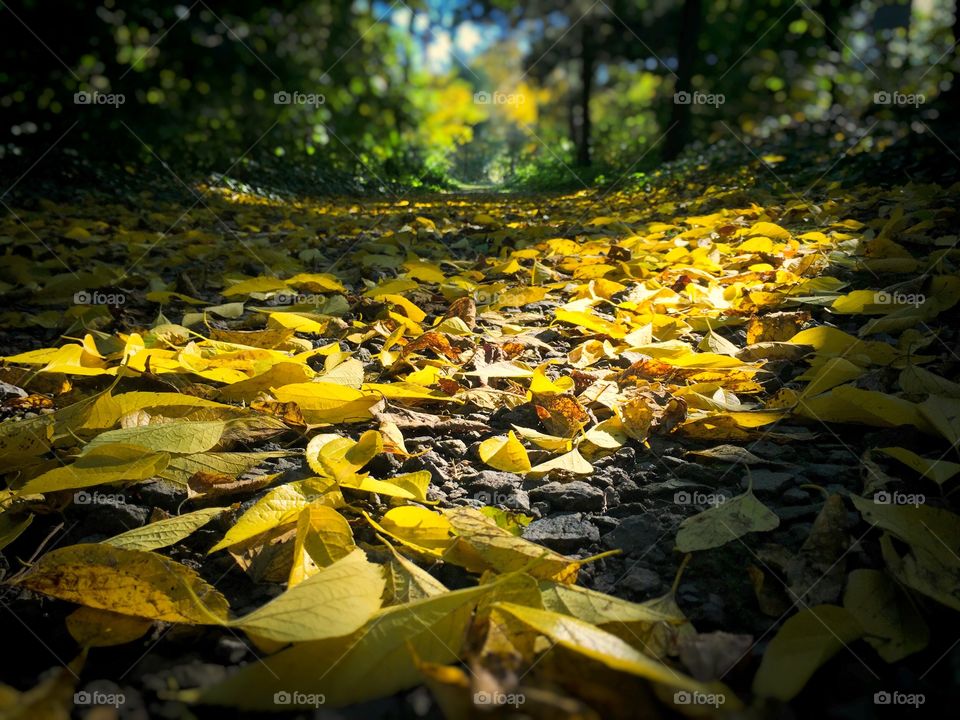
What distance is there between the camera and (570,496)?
87 centimetres

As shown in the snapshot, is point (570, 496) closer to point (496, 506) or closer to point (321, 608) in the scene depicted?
point (496, 506)

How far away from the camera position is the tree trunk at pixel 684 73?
8344 mm

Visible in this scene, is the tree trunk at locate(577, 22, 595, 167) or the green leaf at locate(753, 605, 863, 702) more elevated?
the tree trunk at locate(577, 22, 595, 167)

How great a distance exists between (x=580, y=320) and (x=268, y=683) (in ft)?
3.81

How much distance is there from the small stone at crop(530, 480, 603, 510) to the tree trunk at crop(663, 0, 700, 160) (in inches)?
326

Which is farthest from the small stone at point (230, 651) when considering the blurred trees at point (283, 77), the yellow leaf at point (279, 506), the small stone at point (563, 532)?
the blurred trees at point (283, 77)

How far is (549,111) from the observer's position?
931 inches

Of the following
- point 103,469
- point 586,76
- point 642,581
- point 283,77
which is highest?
point 586,76

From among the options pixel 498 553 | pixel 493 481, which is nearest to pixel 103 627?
pixel 498 553

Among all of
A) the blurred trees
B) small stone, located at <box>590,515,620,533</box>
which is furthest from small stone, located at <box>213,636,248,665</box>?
the blurred trees

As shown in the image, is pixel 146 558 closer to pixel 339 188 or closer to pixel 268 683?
pixel 268 683

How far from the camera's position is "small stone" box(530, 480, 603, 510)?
0.86 meters

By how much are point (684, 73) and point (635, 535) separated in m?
8.92

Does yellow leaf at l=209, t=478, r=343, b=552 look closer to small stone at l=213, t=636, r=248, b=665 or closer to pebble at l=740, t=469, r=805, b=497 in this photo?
small stone at l=213, t=636, r=248, b=665
